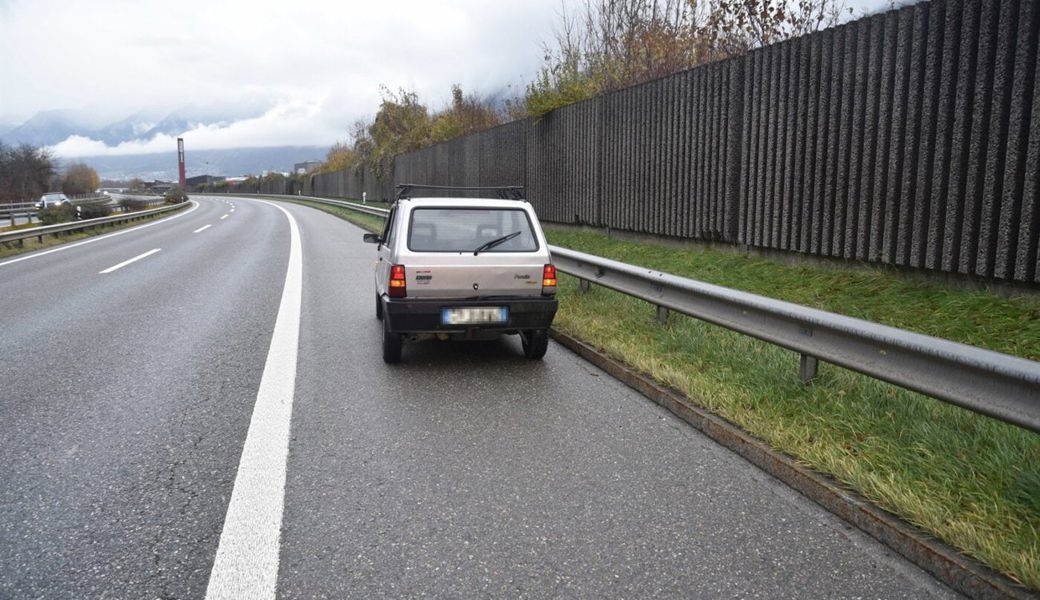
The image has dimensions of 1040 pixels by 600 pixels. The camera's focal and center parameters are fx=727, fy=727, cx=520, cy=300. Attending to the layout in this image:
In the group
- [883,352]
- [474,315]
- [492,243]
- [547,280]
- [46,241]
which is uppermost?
[492,243]

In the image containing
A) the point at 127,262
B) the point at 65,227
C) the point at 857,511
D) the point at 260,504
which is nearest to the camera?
the point at 857,511

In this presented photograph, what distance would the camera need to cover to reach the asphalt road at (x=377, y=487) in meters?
2.80

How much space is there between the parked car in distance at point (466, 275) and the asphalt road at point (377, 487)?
40 centimetres

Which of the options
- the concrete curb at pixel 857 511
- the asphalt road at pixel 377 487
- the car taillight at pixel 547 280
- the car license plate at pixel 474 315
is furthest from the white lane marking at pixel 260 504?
the concrete curb at pixel 857 511

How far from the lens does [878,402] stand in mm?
4582

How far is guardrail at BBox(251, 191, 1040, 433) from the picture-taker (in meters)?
3.24

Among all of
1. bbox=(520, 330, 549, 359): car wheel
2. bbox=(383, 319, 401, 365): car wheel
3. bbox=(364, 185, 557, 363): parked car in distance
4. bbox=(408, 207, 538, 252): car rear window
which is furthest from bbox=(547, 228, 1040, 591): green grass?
bbox=(383, 319, 401, 365): car wheel

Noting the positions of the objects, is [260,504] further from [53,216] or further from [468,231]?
[53,216]

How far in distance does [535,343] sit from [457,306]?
885 mm

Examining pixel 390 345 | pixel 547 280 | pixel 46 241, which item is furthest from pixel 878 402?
pixel 46 241

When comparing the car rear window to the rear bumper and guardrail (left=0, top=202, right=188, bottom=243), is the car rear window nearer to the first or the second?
the rear bumper

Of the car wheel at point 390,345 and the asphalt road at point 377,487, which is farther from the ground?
the car wheel at point 390,345

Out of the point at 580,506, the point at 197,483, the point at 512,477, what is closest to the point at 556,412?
the point at 512,477

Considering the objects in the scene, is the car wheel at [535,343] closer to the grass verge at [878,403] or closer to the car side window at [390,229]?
the grass verge at [878,403]
